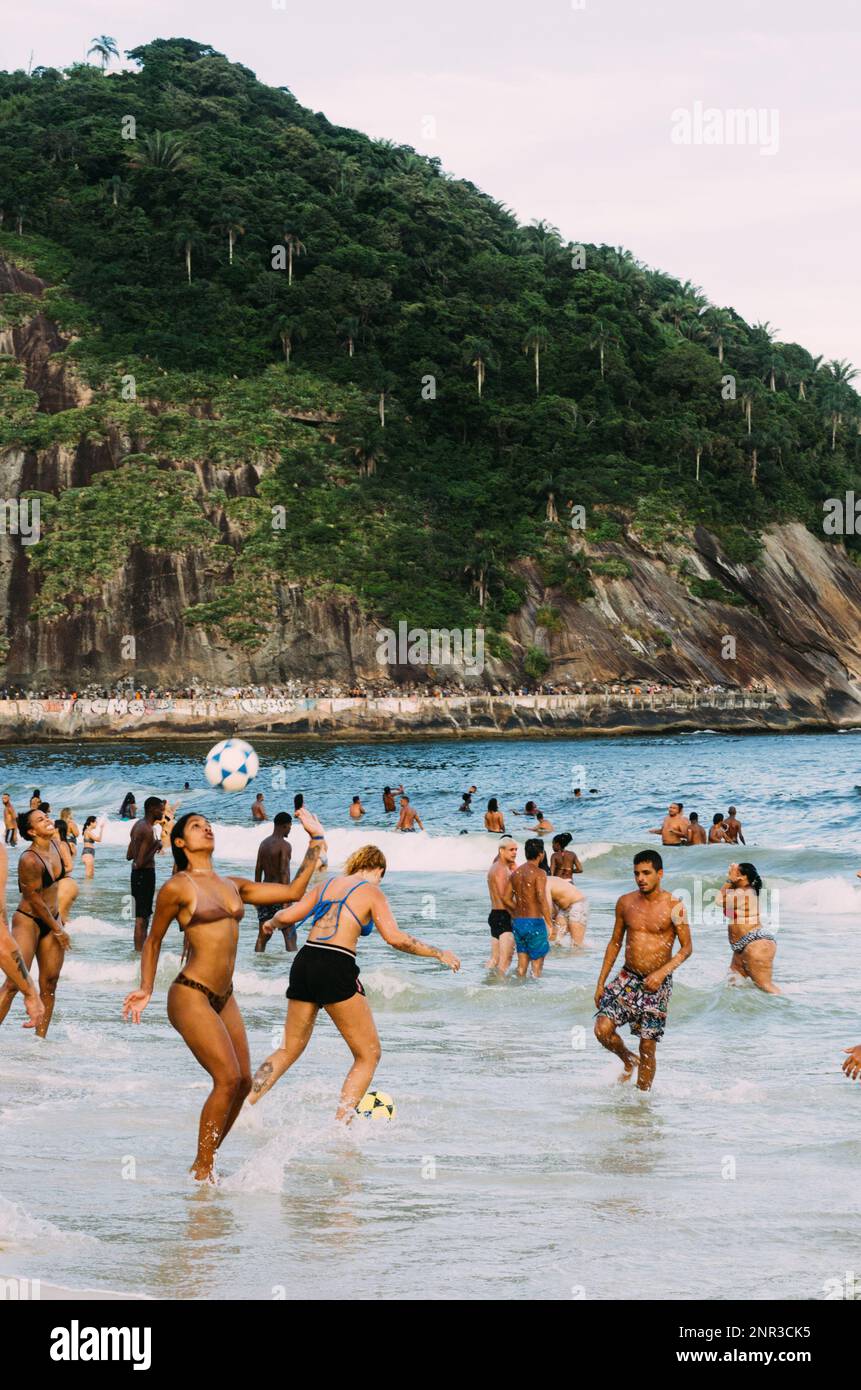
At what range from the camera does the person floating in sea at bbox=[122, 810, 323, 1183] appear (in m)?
7.55

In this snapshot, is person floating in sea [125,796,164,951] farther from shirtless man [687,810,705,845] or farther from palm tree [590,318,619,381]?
palm tree [590,318,619,381]

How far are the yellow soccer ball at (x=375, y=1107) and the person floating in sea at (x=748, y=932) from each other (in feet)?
19.3

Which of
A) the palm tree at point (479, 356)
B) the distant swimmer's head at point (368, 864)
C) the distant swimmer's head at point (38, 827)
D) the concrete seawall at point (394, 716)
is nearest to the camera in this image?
the distant swimmer's head at point (368, 864)

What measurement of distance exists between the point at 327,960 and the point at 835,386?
14106 centimetres

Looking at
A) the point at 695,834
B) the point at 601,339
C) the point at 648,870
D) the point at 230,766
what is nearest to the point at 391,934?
the point at 648,870

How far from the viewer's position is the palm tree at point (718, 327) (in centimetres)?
13075

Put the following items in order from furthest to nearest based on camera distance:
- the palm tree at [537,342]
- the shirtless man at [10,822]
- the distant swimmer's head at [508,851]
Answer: the palm tree at [537,342]
the shirtless man at [10,822]
the distant swimmer's head at [508,851]

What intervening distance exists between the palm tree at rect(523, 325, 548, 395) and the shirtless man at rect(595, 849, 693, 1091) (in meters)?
106

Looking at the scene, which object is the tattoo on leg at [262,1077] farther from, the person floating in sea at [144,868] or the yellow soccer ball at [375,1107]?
the person floating in sea at [144,868]

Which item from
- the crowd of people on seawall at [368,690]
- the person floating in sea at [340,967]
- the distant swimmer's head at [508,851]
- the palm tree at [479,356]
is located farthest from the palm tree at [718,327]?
the person floating in sea at [340,967]

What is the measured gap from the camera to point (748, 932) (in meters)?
14.1

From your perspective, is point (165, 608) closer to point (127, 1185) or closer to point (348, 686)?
point (348, 686)

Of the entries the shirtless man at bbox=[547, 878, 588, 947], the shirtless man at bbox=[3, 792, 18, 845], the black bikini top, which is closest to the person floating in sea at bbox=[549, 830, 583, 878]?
the shirtless man at bbox=[547, 878, 588, 947]

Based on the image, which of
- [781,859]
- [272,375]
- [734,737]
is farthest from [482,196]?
[781,859]
